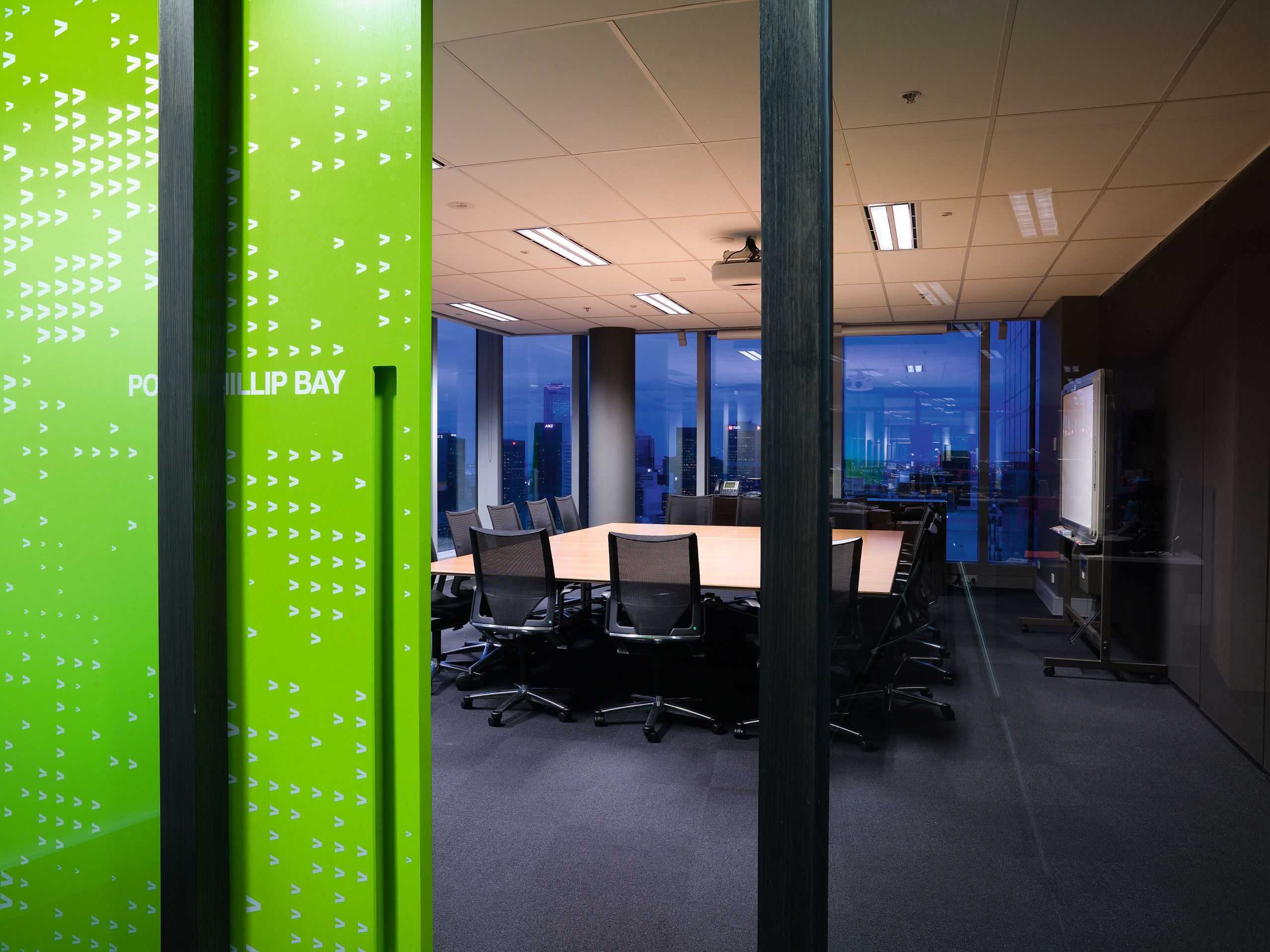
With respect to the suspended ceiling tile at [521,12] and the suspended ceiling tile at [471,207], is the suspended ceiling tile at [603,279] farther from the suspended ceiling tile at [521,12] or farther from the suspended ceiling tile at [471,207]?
the suspended ceiling tile at [521,12]

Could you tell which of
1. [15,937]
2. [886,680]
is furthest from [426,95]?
[15,937]

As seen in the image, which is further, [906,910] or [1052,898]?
[906,910]

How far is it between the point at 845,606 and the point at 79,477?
5.56 feet

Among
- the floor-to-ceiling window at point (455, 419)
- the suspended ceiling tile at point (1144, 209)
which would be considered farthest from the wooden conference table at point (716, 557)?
the floor-to-ceiling window at point (455, 419)

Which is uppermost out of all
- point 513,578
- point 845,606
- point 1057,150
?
point 1057,150

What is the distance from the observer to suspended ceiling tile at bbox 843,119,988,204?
8.50 feet

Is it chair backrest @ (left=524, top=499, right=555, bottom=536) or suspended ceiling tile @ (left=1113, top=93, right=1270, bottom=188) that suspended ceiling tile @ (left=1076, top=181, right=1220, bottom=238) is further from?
chair backrest @ (left=524, top=499, right=555, bottom=536)

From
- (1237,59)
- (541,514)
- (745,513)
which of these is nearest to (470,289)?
(541,514)

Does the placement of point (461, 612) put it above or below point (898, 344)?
below

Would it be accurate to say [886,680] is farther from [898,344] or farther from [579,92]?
[579,92]

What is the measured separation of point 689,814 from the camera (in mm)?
3041

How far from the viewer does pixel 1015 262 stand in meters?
1.47

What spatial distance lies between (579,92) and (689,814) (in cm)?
296

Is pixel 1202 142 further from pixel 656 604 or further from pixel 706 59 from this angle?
pixel 656 604
